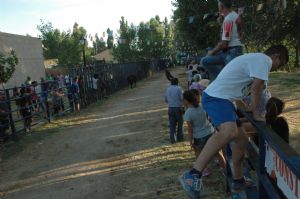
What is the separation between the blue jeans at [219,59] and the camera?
581cm

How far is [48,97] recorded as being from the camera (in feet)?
51.5

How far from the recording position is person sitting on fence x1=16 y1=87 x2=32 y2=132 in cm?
1314

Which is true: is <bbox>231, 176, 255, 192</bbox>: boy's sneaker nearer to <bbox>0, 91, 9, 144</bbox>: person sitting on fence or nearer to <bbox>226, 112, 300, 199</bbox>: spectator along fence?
<bbox>226, 112, 300, 199</bbox>: spectator along fence

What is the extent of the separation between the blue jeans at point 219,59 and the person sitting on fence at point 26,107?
26.5ft

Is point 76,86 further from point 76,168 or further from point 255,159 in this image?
point 255,159

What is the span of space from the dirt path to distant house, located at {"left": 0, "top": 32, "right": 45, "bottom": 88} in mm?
17381

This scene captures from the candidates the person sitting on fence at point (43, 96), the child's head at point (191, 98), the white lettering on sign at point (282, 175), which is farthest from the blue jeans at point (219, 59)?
the person sitting on fence at point (43, 96)

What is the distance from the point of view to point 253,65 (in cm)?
366

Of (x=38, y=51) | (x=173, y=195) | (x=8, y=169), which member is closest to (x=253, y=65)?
(x=173, y=195)

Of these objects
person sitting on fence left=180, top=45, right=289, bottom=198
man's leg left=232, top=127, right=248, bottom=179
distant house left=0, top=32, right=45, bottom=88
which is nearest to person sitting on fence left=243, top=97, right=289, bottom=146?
man's leg left=232, top=127, right=248, bottom=179

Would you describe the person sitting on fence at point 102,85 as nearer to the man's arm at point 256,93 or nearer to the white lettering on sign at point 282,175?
the man's arm at point 256,93

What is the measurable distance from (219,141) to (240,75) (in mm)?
653

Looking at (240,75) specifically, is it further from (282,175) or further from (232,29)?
(232,29)

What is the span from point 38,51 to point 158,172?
96.2 ft
